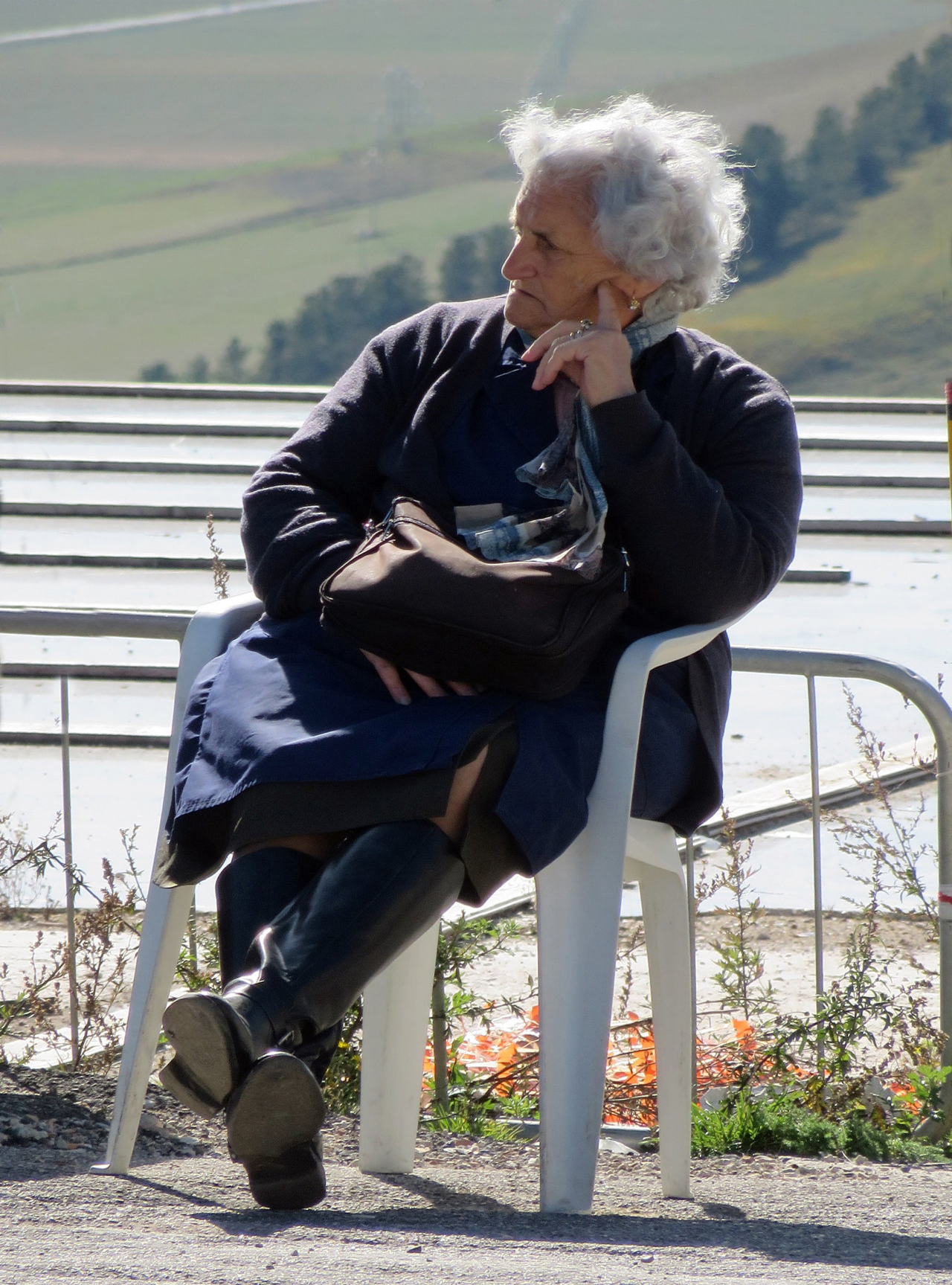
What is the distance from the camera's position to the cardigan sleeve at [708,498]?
213 centimetres

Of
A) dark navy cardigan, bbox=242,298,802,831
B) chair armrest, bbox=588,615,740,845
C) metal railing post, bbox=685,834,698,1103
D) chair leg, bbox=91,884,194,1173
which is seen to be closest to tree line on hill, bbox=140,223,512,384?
metal railing post, bbox=685,834,698,1103

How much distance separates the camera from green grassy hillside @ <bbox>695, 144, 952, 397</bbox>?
29.2 m

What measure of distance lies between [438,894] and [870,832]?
132cm

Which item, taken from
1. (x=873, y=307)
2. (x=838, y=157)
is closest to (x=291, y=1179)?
(x=873, y=307)

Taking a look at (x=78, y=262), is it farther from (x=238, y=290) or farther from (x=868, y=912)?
(x=868, y=912)

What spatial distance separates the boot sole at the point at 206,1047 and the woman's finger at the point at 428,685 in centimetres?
54

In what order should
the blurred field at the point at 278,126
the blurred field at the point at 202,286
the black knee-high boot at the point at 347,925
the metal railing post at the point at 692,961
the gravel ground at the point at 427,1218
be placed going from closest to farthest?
the gravel ground at the point at 427,1218, the black knee-high boot at the point at 347,925, the metal railing post at the point at 692,961, the blurred field at the point at 202,286, the blurred field at the point at 278,126

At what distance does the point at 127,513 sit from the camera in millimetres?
9969

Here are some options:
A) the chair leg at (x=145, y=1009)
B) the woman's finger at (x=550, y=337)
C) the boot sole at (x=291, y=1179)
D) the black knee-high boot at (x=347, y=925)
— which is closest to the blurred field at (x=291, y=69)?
the woman's finger at (x=550, y=337)

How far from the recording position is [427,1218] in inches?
76.7

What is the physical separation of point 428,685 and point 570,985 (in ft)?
1.37

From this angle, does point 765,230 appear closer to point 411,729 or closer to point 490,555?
point 490,555

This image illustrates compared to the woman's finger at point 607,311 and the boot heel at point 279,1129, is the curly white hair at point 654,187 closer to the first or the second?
the woman's finger at point 607,311

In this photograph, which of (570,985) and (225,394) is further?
(225,394)
